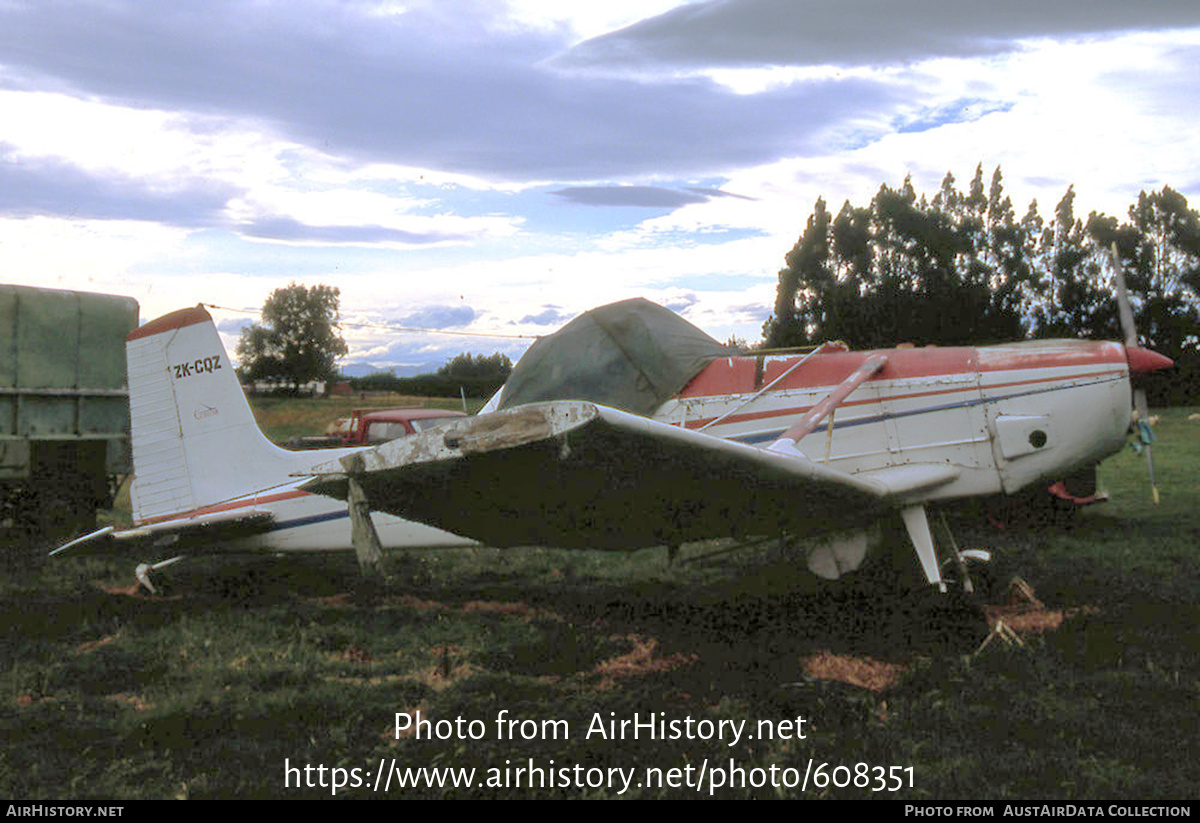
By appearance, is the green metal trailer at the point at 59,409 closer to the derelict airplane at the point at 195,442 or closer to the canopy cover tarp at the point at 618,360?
the derelict airplane at the point at 195,442

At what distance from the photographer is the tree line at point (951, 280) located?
1501 cm

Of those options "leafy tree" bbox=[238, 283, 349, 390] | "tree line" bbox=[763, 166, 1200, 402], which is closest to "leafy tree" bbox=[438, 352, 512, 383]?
"tree line" bbox=[763, 166, 1200, 402]

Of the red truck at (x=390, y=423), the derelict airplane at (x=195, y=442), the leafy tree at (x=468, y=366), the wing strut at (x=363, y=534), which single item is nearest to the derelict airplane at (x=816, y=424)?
the wing strut at (x=363, y=534)

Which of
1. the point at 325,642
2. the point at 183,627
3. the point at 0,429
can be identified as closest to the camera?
the point at 325,642

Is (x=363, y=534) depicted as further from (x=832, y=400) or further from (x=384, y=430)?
(x=384, y=430)

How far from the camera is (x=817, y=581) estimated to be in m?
6.42

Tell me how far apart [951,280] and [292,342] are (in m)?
54.2

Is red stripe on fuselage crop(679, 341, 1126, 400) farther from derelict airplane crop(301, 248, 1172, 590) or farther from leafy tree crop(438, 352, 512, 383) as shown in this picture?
leafy tree crop(438, 352, 512, 383)

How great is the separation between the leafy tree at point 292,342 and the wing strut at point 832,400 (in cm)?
5450

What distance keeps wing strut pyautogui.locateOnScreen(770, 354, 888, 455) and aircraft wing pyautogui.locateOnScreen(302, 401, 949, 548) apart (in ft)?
1.43

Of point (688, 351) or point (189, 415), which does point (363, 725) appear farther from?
point (189, 415)

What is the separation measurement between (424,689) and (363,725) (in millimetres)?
506
